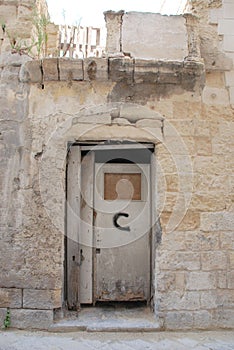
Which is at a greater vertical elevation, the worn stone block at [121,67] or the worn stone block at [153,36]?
the worn stone block at [153,36]

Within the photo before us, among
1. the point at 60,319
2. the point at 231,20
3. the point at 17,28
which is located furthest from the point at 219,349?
the point at 17,28

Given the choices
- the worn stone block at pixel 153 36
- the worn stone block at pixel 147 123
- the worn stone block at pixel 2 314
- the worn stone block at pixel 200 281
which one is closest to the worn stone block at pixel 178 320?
the worn stone block at pixel 200 281

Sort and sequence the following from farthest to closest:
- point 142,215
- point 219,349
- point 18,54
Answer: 1. point 142,215
2. point 18,54
3. point 219,349

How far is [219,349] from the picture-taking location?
3.05m

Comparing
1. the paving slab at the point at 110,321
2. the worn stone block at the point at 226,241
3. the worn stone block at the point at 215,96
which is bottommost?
the paving slab at the point at 110,321

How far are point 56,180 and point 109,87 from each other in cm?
118

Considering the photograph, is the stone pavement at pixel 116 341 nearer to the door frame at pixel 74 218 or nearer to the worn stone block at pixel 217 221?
the door frame at pixel 74 218

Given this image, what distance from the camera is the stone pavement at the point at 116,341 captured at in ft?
10.1

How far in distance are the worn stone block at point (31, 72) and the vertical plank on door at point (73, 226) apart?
86 cm

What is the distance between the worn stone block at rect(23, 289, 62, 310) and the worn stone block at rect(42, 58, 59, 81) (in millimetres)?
2272

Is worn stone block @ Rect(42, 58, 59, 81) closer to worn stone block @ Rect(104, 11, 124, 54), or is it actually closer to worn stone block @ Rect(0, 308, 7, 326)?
worn stone block @ Rect(104, 11, 124, 54)

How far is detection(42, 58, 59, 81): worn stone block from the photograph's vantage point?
361cm

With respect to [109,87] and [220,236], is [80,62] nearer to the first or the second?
[109,87]

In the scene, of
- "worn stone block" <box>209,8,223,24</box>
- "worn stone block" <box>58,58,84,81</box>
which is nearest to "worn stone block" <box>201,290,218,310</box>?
"worn stone block" <box>58,58,84,81</box>
